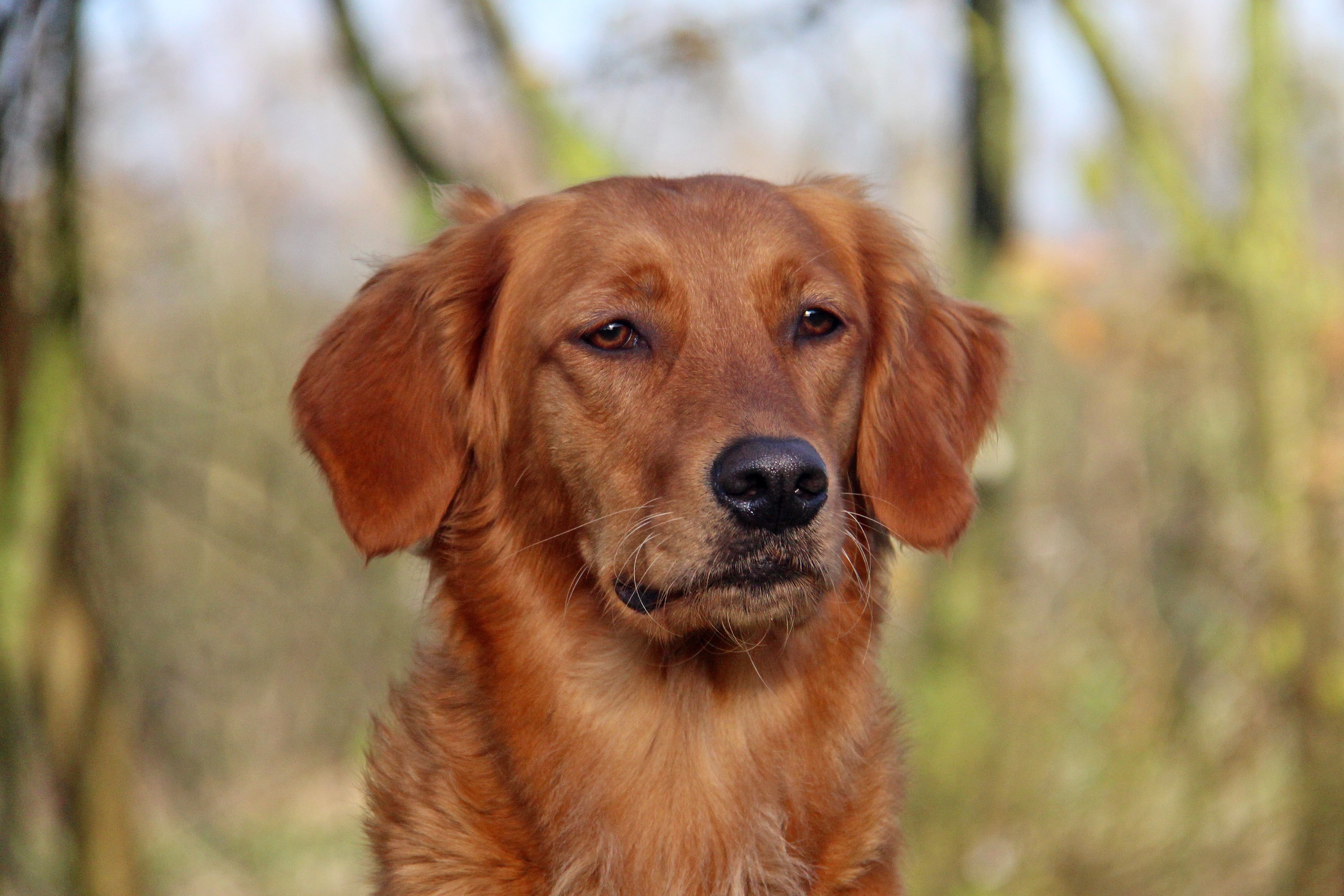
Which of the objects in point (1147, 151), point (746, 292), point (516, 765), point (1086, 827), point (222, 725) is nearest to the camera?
point (516, 765)

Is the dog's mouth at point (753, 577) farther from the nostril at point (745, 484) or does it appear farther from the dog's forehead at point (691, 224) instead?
the dog's forehead at point (691, 224)

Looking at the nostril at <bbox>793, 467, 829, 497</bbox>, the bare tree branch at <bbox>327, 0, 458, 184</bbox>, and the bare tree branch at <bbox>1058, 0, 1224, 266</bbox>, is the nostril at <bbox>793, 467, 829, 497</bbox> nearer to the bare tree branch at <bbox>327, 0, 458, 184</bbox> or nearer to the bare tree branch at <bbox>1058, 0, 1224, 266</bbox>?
the bare tree branch at <bbox>327, 0, 458, 184</bbox>

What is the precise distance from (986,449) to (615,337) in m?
2.90

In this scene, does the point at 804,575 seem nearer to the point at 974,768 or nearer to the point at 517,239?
the point at 517,239

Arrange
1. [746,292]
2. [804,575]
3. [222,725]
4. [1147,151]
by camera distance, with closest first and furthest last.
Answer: [804,575] < [746,292] < [1147,151] < [222,725]

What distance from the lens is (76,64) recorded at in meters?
Answer: 5.12

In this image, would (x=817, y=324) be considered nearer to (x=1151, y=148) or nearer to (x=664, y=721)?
(x=664, y=721)

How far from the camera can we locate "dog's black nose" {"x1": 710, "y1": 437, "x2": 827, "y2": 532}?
251 centimetres

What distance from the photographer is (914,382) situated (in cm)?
328

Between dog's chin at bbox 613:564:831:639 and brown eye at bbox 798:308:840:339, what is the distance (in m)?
0.66

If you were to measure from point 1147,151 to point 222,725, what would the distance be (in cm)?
797

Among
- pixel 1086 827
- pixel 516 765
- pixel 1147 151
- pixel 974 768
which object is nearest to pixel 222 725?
pixel 974 768

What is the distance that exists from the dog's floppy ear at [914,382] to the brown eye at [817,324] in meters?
0.23

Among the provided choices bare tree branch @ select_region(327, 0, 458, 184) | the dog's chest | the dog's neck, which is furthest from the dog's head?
bare tree branch @ select_region(327, 0, 458, 184)
